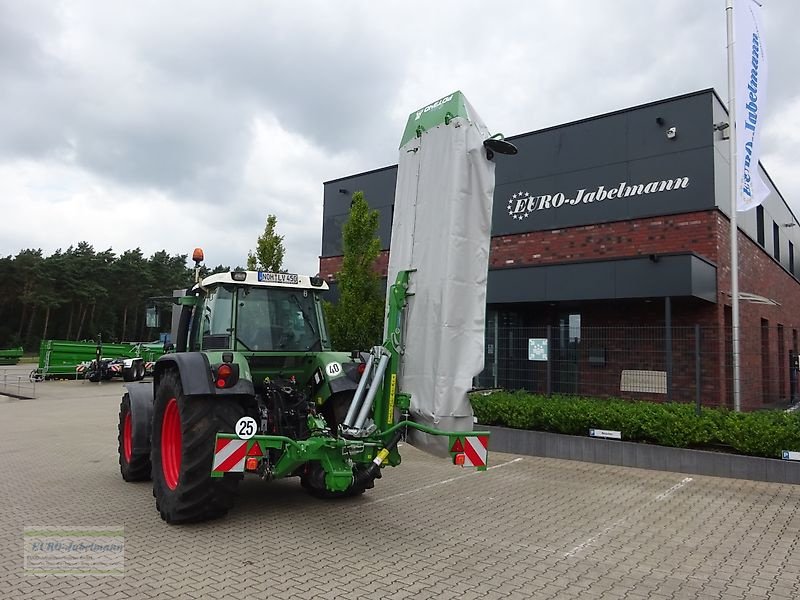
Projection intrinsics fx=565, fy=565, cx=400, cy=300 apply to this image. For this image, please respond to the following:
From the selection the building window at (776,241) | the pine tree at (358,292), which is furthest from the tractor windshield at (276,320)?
the building window at (776,241)

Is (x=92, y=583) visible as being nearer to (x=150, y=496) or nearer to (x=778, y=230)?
(x=150, y=496)

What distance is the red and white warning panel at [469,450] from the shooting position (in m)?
4.52

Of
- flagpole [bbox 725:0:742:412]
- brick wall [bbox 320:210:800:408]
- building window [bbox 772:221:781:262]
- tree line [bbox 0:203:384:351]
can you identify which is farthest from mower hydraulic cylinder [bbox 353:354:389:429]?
tree line [bbox 0:203:384:351]

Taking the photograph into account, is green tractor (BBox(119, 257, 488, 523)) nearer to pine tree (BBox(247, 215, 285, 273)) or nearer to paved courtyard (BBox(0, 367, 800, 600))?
paved courtyard (BBox(0, 367, 800, 600))

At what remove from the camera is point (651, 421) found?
8.24 m

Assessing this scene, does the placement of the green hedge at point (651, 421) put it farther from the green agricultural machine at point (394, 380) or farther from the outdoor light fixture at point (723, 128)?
the outdoor light fixture at point (723, 128)

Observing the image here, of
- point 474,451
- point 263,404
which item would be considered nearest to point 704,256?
point 474,451

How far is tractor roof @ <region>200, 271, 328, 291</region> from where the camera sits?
587 centimetres

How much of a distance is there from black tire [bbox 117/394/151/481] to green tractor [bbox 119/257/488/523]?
22 mm

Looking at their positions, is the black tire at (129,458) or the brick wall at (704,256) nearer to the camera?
the black tire at (129,458)

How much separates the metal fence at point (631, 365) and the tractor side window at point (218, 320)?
523cm

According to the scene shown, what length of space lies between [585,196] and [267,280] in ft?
30.1

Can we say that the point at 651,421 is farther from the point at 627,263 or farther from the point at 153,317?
the point at 153,317

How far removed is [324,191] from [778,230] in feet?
50.3
